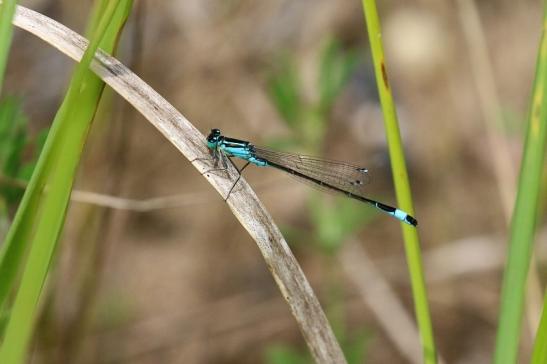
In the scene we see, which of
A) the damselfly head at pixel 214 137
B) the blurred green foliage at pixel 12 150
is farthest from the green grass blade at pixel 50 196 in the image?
the damselfly head at pixel 214 137

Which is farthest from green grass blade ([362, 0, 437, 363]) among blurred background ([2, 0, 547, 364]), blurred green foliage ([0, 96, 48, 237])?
blurred background ([2, 0, 547, 364])

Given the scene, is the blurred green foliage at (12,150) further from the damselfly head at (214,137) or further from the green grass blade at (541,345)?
the green grass blade at (541,345)

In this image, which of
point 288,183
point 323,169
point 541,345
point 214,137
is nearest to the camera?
point 541,345

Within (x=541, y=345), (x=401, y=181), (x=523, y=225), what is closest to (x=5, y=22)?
(x=401, y=181)

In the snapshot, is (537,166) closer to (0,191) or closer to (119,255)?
(0,191)

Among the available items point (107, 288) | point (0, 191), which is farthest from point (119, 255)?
point (0, 191)

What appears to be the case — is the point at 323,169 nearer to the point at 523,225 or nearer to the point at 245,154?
the point at 245,154

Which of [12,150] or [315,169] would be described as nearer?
[12,150]
